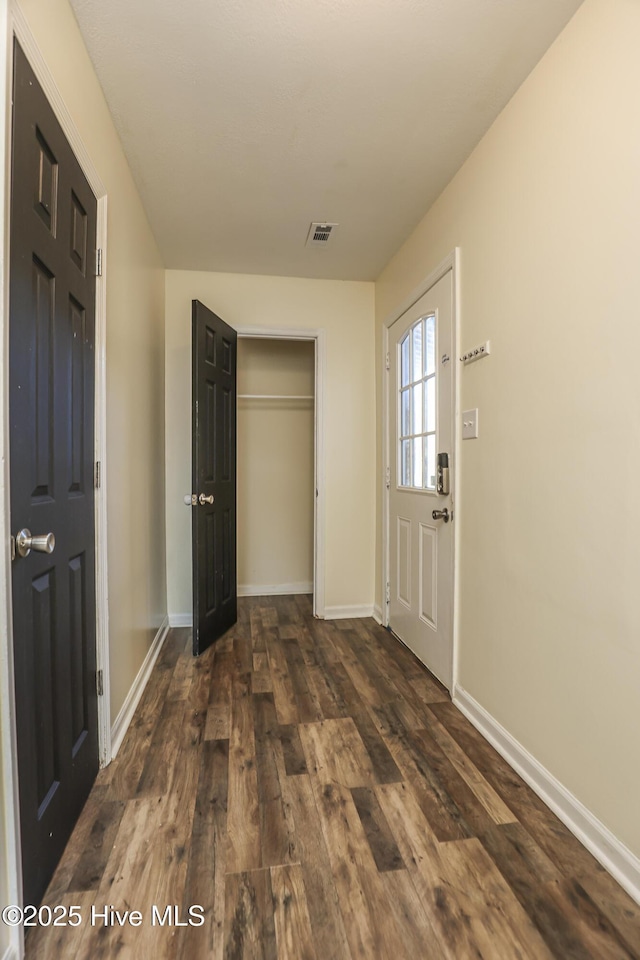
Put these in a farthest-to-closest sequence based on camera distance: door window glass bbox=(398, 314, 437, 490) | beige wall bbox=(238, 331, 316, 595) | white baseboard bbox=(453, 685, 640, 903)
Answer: beige wall bbox=(238, 331, 316, 595) < door window glass bbox=(398, 314, 437, 490) < white baseboard bbox=(453, 685, 640, 903)

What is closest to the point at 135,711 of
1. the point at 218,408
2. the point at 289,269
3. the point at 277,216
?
the point at 218,408

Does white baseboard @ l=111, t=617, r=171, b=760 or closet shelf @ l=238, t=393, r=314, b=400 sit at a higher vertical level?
closet shelf @ l=238, t=393, r=314, b=400

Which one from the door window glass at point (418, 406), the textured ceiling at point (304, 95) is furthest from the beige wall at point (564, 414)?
the door window glass at point (418, 406)

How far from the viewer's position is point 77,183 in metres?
1.42

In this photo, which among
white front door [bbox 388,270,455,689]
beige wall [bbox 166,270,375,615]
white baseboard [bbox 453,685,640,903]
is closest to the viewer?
white baseboard [bbox 453,685,640,903]

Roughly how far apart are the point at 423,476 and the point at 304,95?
1809 mm

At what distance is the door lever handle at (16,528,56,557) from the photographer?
40.4 inches

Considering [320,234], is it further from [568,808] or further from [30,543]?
[568,808]

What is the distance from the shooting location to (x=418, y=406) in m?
2.64

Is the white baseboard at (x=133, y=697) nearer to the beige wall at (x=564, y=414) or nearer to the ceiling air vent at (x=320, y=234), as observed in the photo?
the beige wall at (x=564, y=414)

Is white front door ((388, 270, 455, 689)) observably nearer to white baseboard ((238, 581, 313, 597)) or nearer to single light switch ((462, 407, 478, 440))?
single light switch ((462, 407, 478, 440))

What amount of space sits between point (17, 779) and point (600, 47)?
2.46m

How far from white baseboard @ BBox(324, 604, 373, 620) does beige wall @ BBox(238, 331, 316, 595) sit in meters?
0.79

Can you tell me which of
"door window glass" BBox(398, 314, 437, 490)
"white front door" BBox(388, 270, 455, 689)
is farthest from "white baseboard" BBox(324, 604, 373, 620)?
"door window glass" BBox(398, 314, 437, 490)
